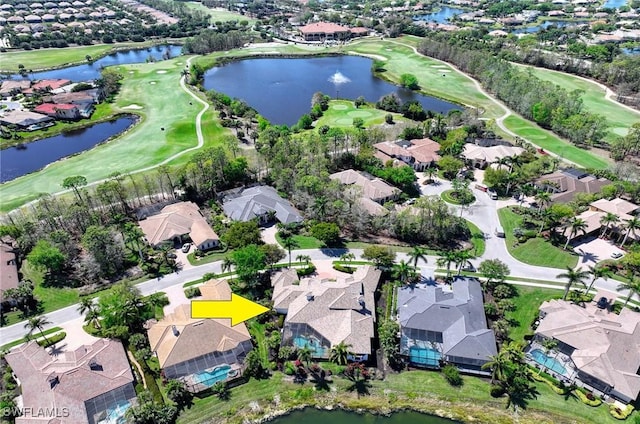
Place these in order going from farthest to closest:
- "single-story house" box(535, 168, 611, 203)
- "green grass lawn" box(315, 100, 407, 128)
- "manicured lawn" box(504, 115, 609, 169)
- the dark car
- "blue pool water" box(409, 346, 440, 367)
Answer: "green grass lawn" box(315, 100, 407, 128), "manicured lawn" box(504, 115, 609, 169), "single-story house" box(535, 168, 611, 203), the dark car, "blue pool water" box(409, 346, 440, 367)

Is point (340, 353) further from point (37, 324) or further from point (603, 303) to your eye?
point (603, 303)

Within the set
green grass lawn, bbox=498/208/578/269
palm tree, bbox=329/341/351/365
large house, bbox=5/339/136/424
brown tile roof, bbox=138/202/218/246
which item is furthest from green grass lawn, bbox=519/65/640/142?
large house, bbox=5/339/136/424

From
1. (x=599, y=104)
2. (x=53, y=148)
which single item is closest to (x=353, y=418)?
(x=53, y=148)

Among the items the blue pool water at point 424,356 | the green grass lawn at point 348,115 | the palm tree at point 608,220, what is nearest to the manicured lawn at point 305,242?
the blue pool water at point 424,356

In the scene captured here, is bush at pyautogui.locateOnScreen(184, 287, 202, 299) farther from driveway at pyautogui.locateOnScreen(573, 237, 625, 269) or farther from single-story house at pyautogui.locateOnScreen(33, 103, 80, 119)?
single-story house at pyautogui.locateOnScreen(33, 103, 80, 119)

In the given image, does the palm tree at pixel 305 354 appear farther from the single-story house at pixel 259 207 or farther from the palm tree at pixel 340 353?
the single-story house at pixel 259 207

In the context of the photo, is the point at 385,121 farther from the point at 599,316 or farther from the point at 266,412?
the point at 266,412

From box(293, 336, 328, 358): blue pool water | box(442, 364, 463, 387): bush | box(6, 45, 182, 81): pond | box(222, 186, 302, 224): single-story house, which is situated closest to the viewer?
box(442, 364, 463, 387): bush
